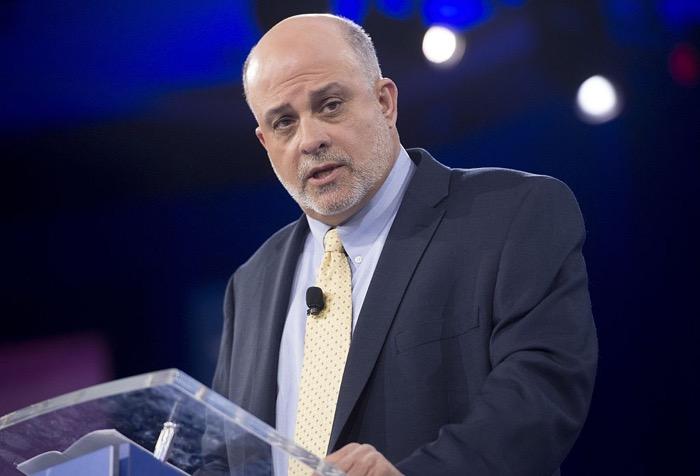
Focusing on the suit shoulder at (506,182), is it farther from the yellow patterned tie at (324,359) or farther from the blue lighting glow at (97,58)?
the blue lighting glow at (97,58)

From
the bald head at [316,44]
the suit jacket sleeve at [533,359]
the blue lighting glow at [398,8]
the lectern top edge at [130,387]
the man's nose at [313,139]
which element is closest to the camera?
the lectern top edge at [130,387]

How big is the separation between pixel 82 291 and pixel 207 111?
75 centimetres

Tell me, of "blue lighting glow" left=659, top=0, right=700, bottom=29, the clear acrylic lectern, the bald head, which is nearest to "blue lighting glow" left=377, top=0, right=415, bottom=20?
"blue lighting glow" left=659, top=0, right=700, bottom=29

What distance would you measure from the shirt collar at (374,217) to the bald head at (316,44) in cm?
24

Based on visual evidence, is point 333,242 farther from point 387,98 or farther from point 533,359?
point 533,359

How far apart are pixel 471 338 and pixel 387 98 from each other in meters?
0.73

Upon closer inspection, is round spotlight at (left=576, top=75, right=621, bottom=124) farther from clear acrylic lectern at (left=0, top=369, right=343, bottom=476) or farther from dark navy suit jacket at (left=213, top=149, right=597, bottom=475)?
clear acrylic lectern at (left=0, top=369, right=343, bottom=476)

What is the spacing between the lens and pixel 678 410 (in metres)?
2.94

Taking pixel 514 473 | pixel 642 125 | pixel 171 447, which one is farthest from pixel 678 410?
pixel 171 447

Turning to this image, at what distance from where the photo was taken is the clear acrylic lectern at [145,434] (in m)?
1.16

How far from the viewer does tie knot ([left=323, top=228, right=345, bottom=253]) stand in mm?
2252

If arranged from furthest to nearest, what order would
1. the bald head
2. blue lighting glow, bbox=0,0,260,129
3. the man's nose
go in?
blue lighting glow, bbox=0,0,260,129 < the bald head < the man's nose

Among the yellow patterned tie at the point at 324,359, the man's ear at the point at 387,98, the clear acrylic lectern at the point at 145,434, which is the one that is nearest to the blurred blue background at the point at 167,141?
the man's ear at the point at 387,98

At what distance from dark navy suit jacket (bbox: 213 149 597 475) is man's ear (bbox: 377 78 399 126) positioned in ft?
0.70
